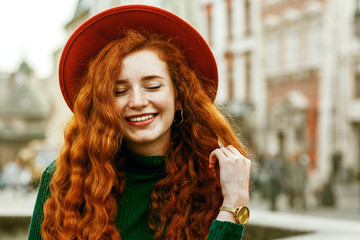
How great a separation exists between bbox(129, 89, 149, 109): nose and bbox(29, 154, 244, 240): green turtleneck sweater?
209 millimetres

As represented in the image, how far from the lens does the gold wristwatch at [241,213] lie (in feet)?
6.55

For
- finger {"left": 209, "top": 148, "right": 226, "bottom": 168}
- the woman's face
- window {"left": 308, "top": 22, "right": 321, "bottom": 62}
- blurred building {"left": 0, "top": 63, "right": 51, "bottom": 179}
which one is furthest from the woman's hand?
blurred building {"left": 0, "top": 63, "right": 51, "bottom": 179}

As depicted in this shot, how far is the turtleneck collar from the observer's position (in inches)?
87.2

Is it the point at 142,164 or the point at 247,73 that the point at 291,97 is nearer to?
the point at 247,73

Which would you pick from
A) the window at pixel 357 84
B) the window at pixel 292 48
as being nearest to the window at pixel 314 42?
the window at pixel 292 48

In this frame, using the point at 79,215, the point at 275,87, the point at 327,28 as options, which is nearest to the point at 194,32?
the point at 79,215

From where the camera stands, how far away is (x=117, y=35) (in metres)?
2.25

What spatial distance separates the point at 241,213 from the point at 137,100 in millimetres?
545

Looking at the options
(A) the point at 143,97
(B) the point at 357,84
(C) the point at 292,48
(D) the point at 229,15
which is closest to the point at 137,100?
(A) the point at 143,97

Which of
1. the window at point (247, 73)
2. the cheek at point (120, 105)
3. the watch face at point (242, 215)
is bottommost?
the watch face at point (242, 215)

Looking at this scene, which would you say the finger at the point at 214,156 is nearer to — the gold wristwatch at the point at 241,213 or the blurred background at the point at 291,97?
the gold wristwatch at the point at 241,213

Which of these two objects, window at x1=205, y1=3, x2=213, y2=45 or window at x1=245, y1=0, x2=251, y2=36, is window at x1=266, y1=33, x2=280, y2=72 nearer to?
window at x1=245, y1=0, x2=251, y2=36

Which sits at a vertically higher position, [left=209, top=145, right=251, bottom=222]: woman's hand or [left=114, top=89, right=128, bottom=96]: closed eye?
[left=114, top=89, right=128, bottom=96]: closed eye

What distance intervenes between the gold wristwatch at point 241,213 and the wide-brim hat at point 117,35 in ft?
2.13
